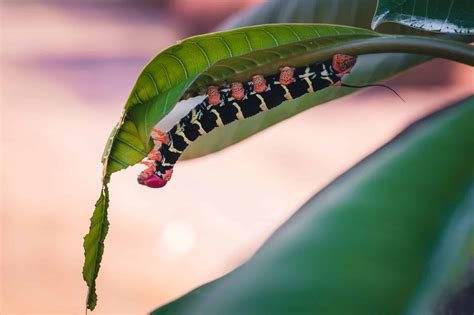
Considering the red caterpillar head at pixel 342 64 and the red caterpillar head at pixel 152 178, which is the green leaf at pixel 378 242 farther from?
the red caterpillar head at pixel 152 178

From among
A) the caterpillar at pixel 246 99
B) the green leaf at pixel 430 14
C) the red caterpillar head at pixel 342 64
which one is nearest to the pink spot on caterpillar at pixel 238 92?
the caterpillar at pixel 246 99

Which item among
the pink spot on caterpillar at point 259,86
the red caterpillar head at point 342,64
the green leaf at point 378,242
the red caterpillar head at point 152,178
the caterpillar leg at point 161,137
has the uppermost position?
the caterpillar leg at point 161,137

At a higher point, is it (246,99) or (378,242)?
(246,99)

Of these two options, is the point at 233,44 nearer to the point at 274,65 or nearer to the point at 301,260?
the point at 274,65

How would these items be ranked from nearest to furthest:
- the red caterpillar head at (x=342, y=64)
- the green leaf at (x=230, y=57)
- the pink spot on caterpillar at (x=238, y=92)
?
the green leaf at (x=230, y=57)
the red caterpillar head at (x=342, y=64)
the pink spot on caterpillar at (x=238, y=92)

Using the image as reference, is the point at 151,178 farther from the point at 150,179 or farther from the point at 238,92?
the point at 238,92

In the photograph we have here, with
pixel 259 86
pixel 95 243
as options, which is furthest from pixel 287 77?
pixel 95 243

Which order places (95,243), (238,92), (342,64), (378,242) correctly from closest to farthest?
(95,243), (378,242), (342,64), (238,92)
